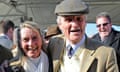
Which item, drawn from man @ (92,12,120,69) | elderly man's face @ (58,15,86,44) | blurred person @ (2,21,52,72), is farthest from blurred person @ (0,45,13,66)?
man @ (92,12,120,69)

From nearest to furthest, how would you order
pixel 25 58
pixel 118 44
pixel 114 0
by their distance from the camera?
1. pixel 25 58
2. pixel 118 44
3. pixel 114 0

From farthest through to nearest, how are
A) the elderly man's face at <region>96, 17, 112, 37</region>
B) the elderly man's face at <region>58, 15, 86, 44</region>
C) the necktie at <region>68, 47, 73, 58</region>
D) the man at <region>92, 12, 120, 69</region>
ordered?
the elderly man's face at <region>96, 17, 112, 37</region> → the man at <region>92, 12, 120, 69</region> → the necktie at <region>68, 47, 73, 58</region> → the elderly man's face at <region>58, 15, 86, 44</region>

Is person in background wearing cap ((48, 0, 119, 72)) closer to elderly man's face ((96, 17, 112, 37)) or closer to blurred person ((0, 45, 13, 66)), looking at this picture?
blurred person ((0, 45, 13, 66))

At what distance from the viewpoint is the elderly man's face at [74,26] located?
69.8 inches

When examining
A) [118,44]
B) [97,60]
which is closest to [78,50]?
[97,60]

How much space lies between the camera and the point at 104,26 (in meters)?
3.29

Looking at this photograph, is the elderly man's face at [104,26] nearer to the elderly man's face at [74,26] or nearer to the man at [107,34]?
the man at [107,34]

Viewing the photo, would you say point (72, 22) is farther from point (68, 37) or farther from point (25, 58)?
point (25, 58)

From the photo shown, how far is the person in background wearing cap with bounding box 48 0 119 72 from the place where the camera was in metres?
1.80

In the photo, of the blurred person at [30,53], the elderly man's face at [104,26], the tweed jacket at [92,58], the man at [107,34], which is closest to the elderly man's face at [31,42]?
the blurred person at [30,53]

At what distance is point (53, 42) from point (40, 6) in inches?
323

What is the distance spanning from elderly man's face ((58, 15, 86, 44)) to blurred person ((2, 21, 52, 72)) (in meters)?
0.24

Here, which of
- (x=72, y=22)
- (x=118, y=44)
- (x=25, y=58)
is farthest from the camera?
(x=118, y=44)

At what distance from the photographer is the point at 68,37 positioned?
70.9 inches
